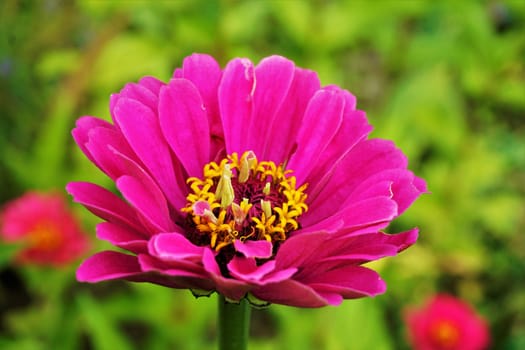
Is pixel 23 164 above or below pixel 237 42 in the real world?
below

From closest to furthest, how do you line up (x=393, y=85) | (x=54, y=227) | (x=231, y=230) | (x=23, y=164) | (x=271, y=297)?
(x=271, y=297)
(x=231, y=230)
(x=54, y=227)
(x=23, y=164)
(x=393, y=85)

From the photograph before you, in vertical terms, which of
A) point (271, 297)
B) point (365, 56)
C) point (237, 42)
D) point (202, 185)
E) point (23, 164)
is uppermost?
point (365, 56)

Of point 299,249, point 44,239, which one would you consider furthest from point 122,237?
point 44,239

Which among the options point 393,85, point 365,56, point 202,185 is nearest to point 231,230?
point 202,185

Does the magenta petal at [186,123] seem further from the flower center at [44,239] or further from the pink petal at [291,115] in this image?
the flower center at [44,239]

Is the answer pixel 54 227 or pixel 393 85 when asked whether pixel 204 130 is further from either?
pixel 393 85

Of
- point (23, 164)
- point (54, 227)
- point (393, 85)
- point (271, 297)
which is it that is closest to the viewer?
point (271, 297)

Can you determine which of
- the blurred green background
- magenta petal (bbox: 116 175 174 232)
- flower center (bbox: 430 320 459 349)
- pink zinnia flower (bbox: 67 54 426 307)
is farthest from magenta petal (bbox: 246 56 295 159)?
flower center (bbox: 430 320 459 349)
